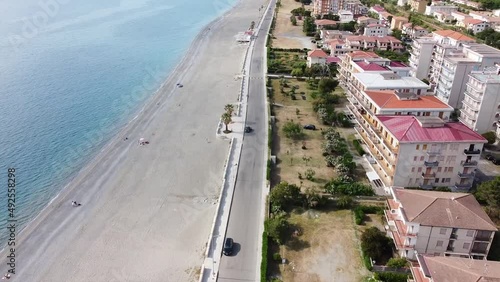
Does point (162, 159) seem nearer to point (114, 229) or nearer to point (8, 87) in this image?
point (114, 229)

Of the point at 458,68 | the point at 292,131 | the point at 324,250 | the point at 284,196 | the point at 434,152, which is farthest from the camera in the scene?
the point at 458,68

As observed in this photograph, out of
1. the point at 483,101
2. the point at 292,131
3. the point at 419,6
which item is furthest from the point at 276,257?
the point at 419,6

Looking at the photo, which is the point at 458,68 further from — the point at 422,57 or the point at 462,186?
the point at 462,186

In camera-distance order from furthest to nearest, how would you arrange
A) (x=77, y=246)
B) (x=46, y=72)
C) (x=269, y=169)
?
(x=46, y=72) < (x=269, y=169) < (x=77, y=246)

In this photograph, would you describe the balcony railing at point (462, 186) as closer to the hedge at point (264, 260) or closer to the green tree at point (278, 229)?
the green tree at point (278, 229)

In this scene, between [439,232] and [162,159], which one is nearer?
[439,232]

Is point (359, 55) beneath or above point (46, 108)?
above

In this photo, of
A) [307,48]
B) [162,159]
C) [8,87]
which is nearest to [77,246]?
[162,159]
